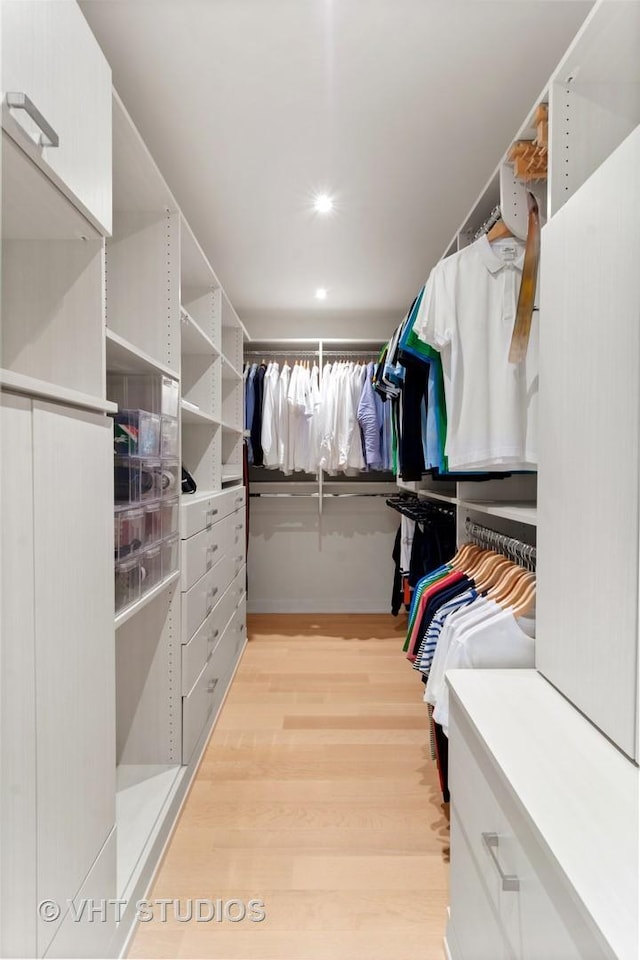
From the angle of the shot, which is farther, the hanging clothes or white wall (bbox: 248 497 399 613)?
white wall (bbox: 248 497 399 613)

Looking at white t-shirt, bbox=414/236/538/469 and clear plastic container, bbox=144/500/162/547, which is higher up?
white t-shirt, bbox=414/236/538/469

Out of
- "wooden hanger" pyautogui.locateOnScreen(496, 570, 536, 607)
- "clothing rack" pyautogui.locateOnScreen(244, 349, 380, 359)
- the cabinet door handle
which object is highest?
"clothing rack" pyautogui.locateOnScreen(244, 349, 380, 359)

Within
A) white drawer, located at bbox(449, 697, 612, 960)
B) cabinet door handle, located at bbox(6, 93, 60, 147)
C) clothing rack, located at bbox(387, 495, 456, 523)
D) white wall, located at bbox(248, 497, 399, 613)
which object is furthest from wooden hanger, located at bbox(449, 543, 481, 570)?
white wall, located at bbox(248, 497, 399, 613)

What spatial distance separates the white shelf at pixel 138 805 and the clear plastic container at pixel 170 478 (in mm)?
1036

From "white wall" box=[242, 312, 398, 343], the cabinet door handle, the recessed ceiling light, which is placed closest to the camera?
the cabinet door handle

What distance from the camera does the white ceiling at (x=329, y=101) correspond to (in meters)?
1.34

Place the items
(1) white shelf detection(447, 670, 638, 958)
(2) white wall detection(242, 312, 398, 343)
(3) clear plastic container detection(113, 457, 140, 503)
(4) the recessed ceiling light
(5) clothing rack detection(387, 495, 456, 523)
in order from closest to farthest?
(1) white shelf detection(447, 670, 638, 958), (3) clear plastic container detection(113, 457, 140, 503), (4) the recessed ceiling light, (5) clothing rack detection(387, 495, 456, 523), (2) white wall detection(242, 312, 398, 343)

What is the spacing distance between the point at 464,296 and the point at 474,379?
28cm

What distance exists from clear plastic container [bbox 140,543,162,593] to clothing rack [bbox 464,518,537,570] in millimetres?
1215

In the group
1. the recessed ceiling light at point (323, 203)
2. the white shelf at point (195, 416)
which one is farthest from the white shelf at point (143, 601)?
the recessed ceiling light at point (323, 203)

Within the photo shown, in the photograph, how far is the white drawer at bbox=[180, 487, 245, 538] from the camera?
6.09 ft

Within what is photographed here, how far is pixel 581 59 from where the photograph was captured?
106 centimetres

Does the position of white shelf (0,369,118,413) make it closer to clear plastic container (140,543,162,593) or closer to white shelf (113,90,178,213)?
clear plastic container (140,543,162,593)

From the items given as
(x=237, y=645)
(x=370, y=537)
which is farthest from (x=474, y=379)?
(x=370, y=537)
